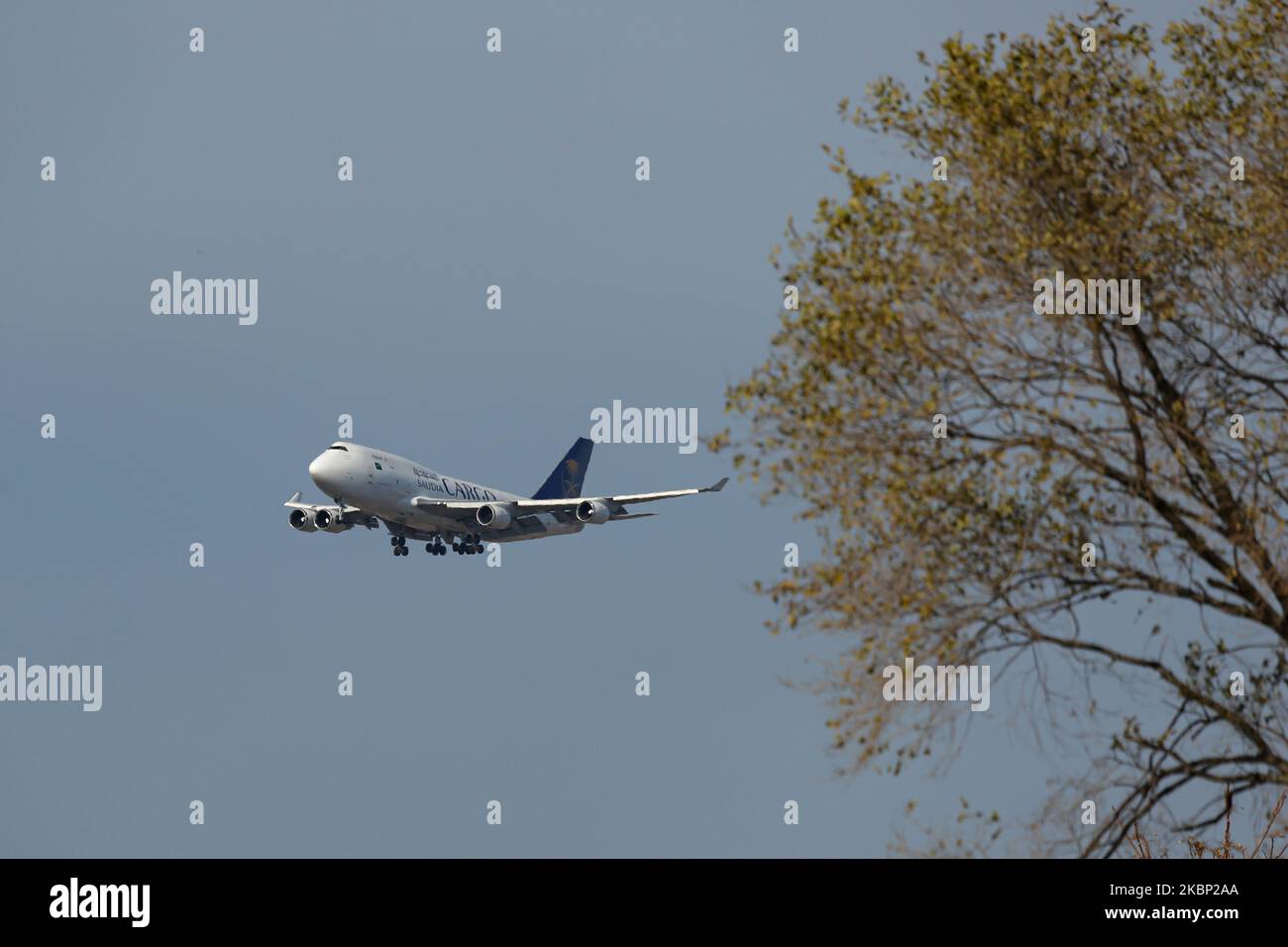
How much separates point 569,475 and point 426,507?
32183 mm

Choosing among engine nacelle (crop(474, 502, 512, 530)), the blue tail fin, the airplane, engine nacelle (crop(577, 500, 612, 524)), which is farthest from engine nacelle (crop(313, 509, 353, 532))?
the blue tail fin

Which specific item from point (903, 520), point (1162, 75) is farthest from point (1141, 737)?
point (1162, 75)

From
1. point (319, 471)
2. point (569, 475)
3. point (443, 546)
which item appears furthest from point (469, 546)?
point (569, 475)

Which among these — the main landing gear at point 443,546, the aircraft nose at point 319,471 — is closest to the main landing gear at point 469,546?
the main landing gear at point 443,546

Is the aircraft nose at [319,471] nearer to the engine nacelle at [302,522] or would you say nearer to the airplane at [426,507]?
the airplane at [426,507]

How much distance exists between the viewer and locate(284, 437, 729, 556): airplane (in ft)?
272

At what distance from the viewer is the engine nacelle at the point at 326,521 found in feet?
299

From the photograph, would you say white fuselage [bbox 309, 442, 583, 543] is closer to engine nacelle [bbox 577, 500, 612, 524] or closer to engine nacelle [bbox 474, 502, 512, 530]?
engine nacelle [bbox 474, 502, 512, 530]

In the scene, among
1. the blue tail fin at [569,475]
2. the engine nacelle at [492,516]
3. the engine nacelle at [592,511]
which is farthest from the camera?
the blue tail fin at [569,475]

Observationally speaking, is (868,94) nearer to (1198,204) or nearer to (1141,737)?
(1198,204)

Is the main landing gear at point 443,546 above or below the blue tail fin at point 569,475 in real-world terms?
below

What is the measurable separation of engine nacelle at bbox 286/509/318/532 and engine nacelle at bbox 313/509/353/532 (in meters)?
0.26

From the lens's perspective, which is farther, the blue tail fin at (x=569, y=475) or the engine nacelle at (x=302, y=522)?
the blue tail fin at (x=569, y=475)

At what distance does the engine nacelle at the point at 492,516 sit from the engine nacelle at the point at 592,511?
422cm
